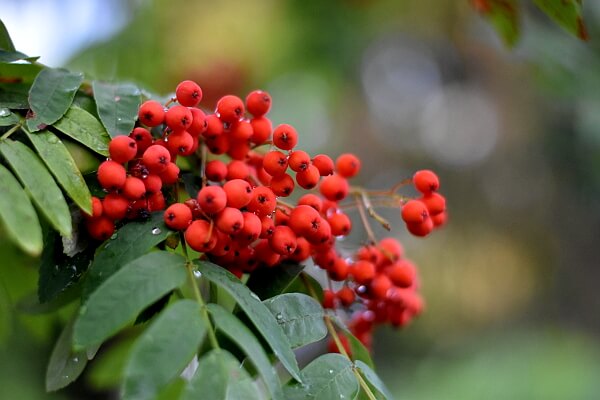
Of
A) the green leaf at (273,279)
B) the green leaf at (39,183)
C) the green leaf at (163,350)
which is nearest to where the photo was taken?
the green leaf at (163,350)

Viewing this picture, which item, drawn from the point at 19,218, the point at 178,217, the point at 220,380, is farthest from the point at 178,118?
the point at 220,380

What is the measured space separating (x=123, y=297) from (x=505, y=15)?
1035mm

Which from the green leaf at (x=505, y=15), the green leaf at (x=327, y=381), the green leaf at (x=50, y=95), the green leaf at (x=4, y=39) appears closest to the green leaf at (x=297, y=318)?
the green leaf at (x=327, y=381)

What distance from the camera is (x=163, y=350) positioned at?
1.99ft

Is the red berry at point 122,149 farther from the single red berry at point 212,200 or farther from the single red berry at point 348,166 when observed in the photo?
the single red berry at point 348,166

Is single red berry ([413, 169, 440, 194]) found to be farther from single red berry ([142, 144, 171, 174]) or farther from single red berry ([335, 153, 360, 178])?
single red berry ([142, 144, 171, 174])

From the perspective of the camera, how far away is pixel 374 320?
1.19 m

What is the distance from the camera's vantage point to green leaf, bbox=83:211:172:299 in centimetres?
74

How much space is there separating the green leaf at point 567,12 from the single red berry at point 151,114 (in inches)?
25.3

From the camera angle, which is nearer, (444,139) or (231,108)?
(231,108)

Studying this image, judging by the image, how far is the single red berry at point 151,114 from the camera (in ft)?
2.80

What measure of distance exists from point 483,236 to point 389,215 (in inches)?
33.9

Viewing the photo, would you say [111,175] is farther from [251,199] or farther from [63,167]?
[251,199]

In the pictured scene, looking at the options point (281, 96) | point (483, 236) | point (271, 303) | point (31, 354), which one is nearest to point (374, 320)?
point (271, 303)
